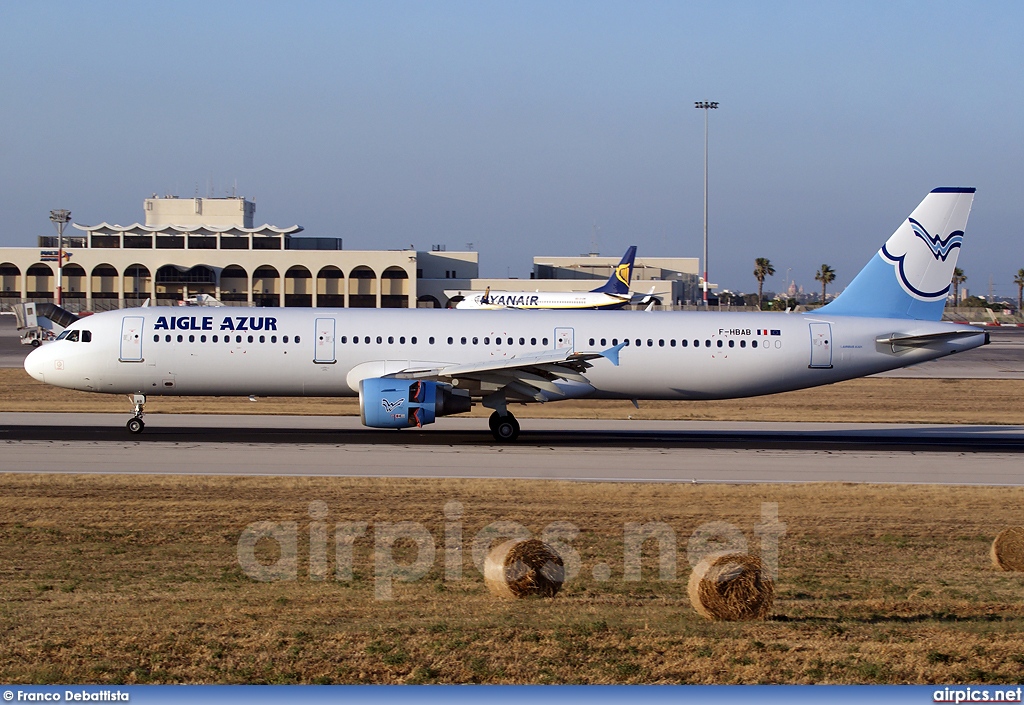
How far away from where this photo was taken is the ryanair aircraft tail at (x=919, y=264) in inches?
1259

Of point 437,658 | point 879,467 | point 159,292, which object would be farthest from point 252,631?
point 159,292

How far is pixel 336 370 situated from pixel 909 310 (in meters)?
17.6

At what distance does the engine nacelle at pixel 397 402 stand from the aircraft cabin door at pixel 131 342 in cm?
676

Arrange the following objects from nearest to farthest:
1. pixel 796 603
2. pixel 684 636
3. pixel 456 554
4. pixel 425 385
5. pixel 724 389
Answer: pixel 684 636 < pixel 796 603 < pixel 456 554 < pixel 425 385 < pixel 724 389

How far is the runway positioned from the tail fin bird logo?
5.78 meters

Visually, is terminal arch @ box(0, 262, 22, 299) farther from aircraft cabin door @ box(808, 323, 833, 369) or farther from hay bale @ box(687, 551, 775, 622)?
hay bale @ box(687, 551, 775, 622)

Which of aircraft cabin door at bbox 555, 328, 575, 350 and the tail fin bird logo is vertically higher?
the tail fin bird logo

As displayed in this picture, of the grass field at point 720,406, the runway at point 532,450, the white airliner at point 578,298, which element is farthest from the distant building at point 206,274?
the runway at point 532,450

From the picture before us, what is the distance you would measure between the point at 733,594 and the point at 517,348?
19.5m

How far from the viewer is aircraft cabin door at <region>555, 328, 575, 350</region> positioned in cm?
3044

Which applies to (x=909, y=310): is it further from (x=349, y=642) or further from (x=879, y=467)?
(x=349, y=642)

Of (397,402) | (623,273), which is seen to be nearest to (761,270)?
(623,273)

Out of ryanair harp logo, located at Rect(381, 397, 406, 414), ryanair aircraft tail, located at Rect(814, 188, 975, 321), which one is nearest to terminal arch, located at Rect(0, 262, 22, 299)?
ryanair harp logo, located at Rect(381, 397, 406, 414)

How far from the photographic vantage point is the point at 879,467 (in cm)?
2561
